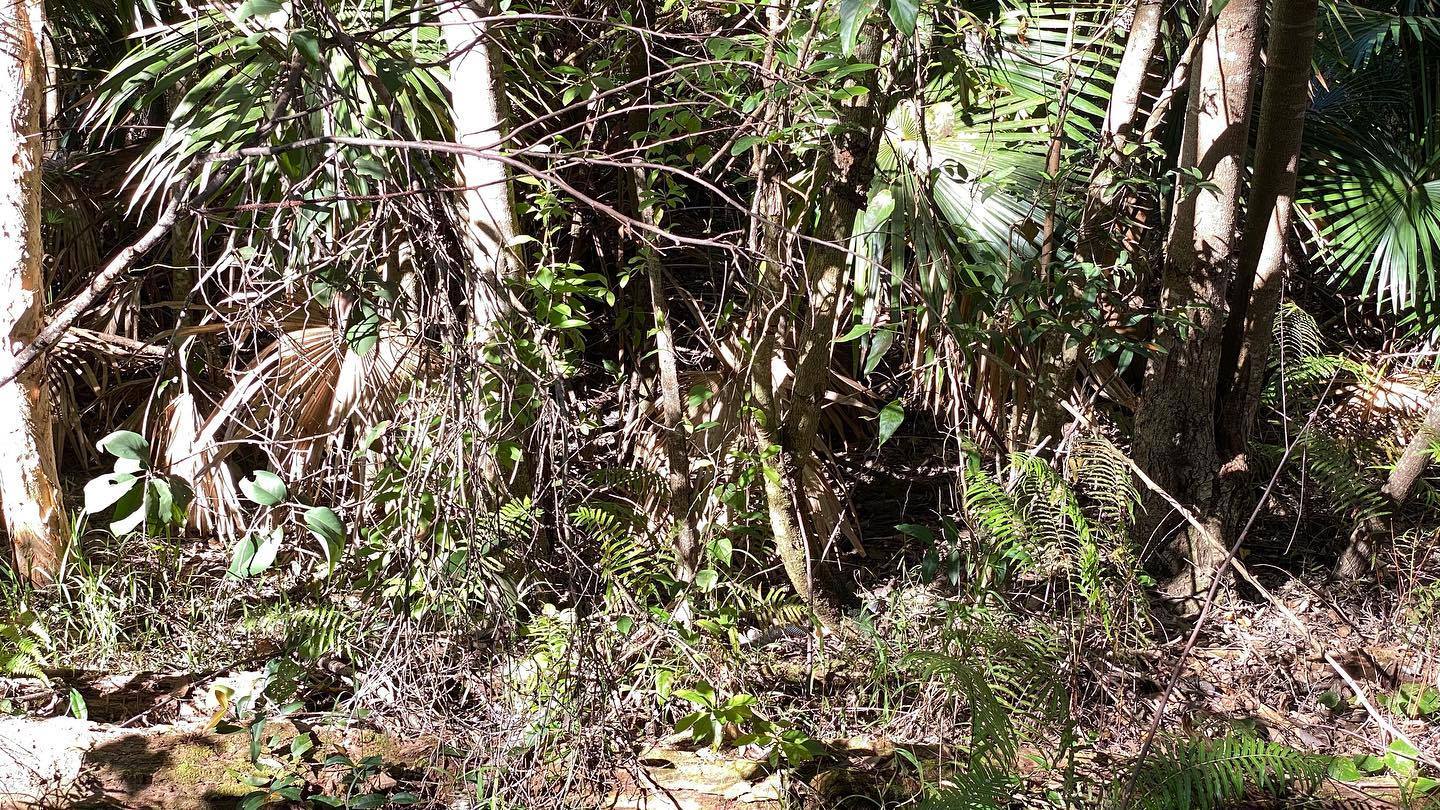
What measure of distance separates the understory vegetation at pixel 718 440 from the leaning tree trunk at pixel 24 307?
0.05 feet

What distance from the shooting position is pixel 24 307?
3.67 m

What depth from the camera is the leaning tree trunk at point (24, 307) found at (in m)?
3.52

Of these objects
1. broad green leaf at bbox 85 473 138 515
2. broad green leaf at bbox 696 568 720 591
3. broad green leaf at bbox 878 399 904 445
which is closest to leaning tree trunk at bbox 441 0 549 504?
broad green leaf at bbox 696 568 720 591

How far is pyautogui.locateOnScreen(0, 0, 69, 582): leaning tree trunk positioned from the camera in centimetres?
352

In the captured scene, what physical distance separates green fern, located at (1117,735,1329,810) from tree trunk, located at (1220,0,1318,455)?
152 centimetres

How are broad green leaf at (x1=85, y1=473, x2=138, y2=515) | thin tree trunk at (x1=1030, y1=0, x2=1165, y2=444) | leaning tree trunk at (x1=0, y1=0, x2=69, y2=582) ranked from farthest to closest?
thin tree trunk at (x1=1030, y1=0, x2=1165, y2=444) < leaning tree trunk at (x1=0, y1=0, x2=69, y2=582) < broad green leaf at (x1=85, y1=473, x2=138, y2=515)

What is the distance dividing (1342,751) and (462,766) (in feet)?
8.65

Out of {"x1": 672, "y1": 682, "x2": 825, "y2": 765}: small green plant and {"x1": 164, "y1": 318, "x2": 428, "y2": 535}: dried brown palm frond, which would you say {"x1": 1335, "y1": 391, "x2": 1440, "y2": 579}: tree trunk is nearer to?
{"x1": 672, "y1": 682, "x2": 825, "y2": 765}: small green plant

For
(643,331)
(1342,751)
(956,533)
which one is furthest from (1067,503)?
(643,331)

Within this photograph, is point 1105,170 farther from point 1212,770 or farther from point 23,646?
→ point 23,646

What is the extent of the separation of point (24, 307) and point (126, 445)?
2.32 metres

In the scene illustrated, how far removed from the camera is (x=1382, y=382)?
4.84m

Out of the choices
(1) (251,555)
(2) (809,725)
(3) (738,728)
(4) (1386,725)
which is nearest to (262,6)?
(1) (251,555)

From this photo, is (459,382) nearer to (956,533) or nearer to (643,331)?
(643,331)
